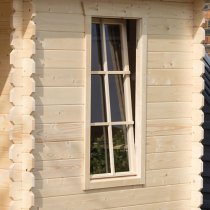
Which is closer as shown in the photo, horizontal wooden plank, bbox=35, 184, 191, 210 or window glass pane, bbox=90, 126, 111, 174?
horizontal wooden plank, bbox=35, 184, 191, 210

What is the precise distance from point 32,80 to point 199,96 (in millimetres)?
1634

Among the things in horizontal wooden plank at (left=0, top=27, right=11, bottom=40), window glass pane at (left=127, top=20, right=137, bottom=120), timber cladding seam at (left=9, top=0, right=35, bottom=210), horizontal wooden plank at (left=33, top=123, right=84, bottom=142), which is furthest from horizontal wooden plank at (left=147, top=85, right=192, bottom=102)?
horizontal wooden plank at (left=0, top=27, right=11, bottom=40)

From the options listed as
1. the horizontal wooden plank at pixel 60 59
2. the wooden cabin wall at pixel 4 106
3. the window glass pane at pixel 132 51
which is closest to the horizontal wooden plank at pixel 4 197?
the wooden cabin wall at pixel 4 106

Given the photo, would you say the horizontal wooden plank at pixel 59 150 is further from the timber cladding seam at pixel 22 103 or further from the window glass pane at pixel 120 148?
the window glass pane at pixel 120 148

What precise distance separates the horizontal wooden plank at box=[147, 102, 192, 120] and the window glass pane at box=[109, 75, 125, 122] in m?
0.23

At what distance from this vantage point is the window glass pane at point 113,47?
610 centimetres

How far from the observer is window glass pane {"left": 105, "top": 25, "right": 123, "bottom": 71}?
610 centimetres

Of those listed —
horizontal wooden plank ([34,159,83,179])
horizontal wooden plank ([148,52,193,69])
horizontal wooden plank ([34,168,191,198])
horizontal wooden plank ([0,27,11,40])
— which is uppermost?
horizontal wooden plank ([0,27,11,40])

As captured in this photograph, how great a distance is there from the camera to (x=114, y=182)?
19.8 ft

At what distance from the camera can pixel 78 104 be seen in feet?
19.1

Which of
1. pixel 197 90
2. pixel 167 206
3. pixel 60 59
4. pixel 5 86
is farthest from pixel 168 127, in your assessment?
pixel 5 86

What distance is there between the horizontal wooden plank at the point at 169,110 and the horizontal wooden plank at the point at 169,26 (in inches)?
23.9

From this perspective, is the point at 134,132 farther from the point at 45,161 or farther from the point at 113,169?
the point at 45,161

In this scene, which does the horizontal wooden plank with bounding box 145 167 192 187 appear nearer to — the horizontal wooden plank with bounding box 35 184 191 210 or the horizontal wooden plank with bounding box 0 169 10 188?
the horizontal wooden plank with bounding box 35 184 191 210
